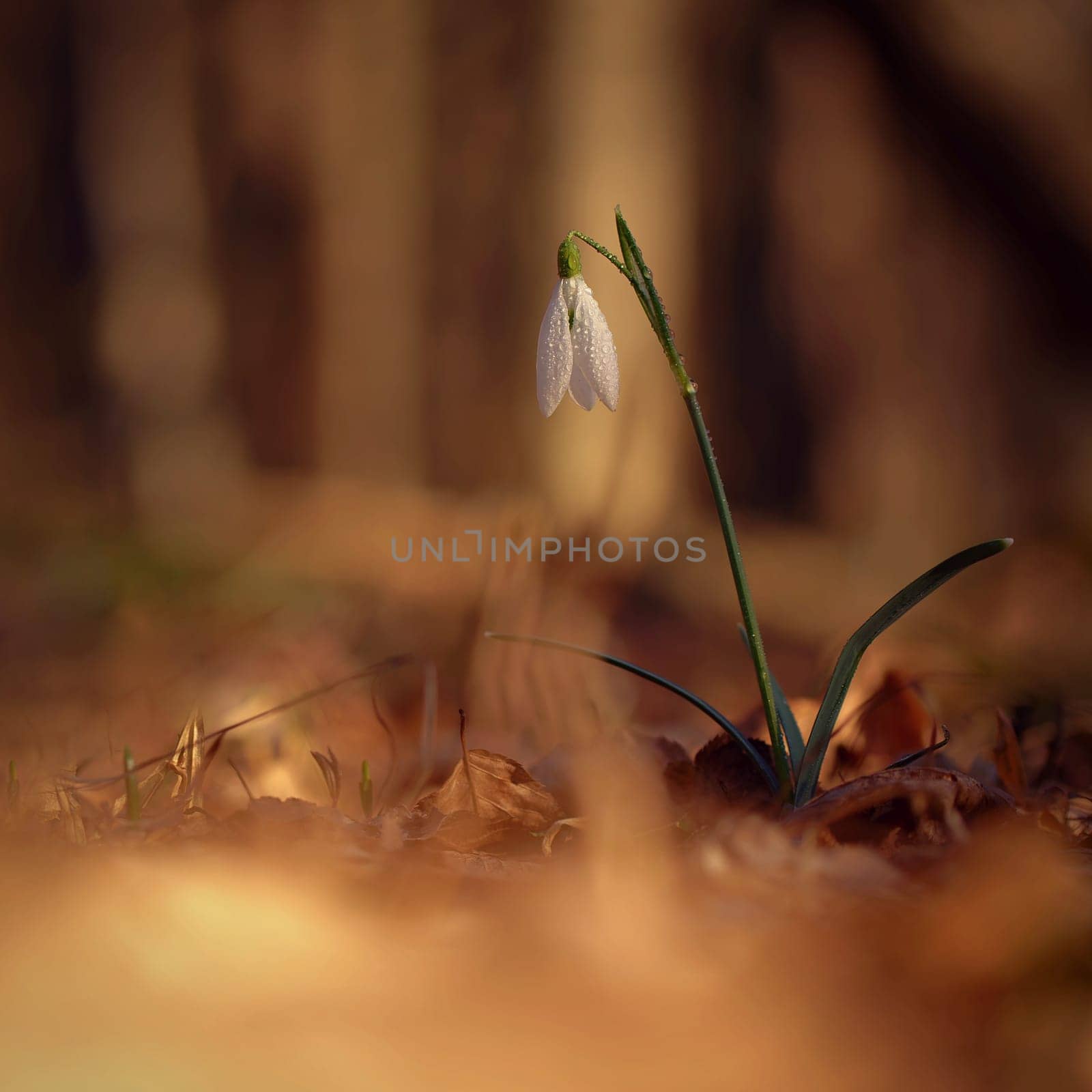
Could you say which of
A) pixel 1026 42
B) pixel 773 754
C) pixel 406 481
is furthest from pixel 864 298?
pixel 773 754

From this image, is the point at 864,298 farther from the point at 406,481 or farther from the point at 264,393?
the point at 264,393

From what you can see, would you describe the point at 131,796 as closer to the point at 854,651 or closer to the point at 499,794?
the point at 499,794

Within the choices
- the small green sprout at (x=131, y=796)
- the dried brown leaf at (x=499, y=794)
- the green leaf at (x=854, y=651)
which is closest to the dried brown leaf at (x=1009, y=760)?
the green leaf at (x=854, y=651)

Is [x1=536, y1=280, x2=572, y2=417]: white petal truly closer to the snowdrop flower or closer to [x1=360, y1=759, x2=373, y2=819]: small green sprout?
the snowdrop flower

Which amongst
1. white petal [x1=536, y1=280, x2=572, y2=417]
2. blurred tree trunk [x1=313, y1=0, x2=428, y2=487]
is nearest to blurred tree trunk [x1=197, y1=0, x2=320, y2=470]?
blurred tree trunk [x1=313, y1=0, x2=428, y2=487]

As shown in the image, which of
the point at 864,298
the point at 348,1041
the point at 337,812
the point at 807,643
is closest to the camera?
the point at 348,1041

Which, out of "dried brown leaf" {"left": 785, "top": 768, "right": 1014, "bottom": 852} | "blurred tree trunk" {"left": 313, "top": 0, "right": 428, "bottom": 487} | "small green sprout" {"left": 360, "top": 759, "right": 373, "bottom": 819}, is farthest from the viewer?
"blurred tree trunk" {"left": 313, "top": 0, "right": 428, "bottom": 487}

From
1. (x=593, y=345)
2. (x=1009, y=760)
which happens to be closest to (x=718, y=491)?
(x=593, y=345)
